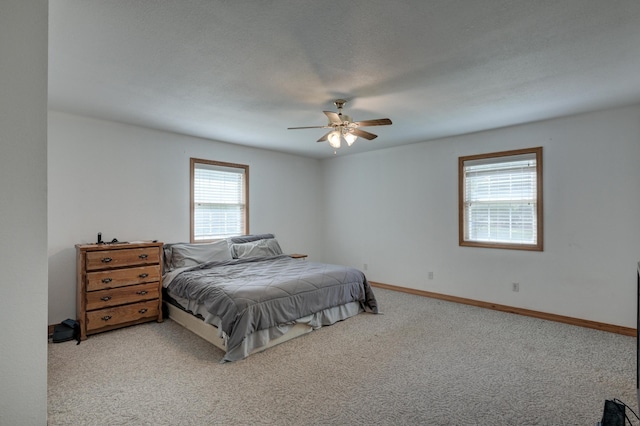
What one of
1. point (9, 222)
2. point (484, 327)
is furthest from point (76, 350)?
point (484, 327)

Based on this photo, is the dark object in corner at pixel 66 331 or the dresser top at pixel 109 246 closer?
the dark object in corner at pixel 66 331

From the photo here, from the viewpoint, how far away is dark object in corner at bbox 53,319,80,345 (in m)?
3.27

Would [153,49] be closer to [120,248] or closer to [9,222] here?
[9,222]

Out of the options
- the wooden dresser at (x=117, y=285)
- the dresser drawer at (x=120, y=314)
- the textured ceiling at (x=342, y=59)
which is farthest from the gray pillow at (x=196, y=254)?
the textured ceiling at (x=342, y=59)

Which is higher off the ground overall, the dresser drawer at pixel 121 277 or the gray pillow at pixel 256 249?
the gray pillow at pixel 256 249

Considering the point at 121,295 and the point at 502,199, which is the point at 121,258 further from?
the point at 502,199

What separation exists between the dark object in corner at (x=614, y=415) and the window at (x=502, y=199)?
3.02 m

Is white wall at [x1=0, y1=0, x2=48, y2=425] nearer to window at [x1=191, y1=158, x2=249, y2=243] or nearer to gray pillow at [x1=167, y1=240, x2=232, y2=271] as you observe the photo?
gray pillow at [x1=167, y1=240, x2=232, y2=271]

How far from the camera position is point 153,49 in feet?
7.48

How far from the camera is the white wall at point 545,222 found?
141 inches

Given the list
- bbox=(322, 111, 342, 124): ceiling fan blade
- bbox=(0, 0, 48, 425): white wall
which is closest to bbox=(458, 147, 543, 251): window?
bbox=(322, 111, 342, 124): ceiling fan blade

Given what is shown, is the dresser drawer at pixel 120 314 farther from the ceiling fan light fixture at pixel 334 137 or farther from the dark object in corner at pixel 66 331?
the ceiling fan light fixture at pixel 334 137

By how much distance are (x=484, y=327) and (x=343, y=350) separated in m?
1.79

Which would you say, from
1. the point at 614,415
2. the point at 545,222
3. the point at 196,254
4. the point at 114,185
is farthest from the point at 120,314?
the point at 545,222
